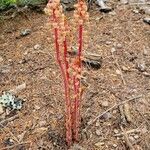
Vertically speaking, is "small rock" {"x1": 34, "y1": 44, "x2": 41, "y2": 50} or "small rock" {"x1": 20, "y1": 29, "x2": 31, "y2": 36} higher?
"small rock" {"x1": 20, "y1": 29, "x2": 31, "y2": 36}

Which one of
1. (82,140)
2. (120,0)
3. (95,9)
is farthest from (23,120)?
(120,0)

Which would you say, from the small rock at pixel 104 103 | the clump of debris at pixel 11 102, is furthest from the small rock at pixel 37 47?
the small rock at pixel 104 103

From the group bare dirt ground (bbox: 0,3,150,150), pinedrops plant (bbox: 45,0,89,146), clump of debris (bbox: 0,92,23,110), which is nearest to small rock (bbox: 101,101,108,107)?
bare dirt ground (bbox: 0,3,150,150)

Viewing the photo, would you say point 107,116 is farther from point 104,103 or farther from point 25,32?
point 25,32

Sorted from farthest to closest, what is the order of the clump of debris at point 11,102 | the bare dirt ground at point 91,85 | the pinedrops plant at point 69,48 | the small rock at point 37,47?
the small rock at point 37,47
the clump of debris at point 11,102
the bare dirt ground at point 91,85
the pinedrops plant at point 69,48

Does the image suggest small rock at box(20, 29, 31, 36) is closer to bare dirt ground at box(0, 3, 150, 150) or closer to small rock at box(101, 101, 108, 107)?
bare dirt ground at box(0, 3, 150, 150)

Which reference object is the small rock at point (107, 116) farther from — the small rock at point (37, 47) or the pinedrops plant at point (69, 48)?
the small rock at point (37, 47)

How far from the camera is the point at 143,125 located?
3070mm

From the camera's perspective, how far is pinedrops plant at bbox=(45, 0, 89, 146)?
7.50 feet

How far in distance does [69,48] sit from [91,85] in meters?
0.88

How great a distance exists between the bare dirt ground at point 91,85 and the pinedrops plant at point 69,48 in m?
0.23

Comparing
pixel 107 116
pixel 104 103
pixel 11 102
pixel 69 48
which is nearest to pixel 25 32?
pixel 11 102

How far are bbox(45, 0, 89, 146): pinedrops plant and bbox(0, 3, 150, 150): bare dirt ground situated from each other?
229 millimetres

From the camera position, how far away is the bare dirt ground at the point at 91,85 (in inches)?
117
